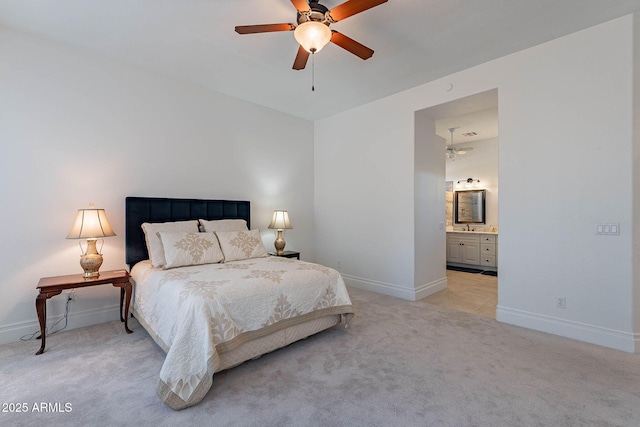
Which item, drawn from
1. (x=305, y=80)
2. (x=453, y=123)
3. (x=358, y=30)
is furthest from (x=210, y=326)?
(x=453, y=123)

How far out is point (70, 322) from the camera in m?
3.07

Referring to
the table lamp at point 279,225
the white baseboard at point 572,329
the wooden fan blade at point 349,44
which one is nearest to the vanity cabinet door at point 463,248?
the white baseboard at point 572,329

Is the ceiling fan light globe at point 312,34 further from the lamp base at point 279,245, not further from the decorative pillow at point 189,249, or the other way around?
the lamp base at point 279,245

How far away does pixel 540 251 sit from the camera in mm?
3070

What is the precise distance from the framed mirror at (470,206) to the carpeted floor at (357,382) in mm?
4085

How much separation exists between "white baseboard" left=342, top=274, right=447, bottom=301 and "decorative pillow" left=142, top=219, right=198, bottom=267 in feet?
8.70

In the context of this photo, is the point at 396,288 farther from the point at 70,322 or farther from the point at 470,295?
the point at 70,322

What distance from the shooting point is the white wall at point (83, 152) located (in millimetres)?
2812

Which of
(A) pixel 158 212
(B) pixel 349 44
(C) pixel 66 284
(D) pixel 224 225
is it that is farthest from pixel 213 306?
(B) pixel 349 44

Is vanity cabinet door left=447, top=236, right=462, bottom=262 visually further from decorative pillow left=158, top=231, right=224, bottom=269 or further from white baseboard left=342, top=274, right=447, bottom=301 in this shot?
decorative pillow left=158, top=231, right=224, bottom=269

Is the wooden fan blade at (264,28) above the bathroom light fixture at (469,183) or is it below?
above

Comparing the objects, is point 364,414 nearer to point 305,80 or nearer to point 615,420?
point 615,420

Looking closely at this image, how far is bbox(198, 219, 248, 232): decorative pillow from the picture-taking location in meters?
3.71

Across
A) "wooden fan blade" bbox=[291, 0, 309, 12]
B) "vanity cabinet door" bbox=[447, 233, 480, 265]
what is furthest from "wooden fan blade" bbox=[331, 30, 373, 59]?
"vanity cabinet door" bbox=[447, 233, 480, 265]
